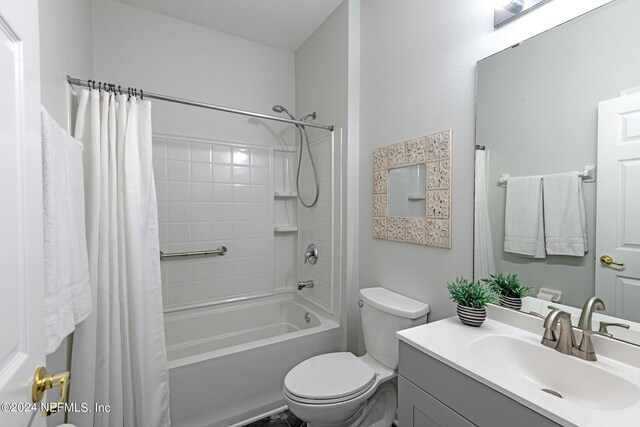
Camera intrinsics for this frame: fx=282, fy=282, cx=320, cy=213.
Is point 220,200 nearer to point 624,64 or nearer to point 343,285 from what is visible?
point 343,285

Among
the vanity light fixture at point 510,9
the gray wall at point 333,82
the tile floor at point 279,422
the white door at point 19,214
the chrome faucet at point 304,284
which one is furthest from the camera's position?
the chrome faucet at point 304,284

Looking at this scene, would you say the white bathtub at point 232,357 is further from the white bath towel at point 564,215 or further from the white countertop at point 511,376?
the white bath towel at point 564,215

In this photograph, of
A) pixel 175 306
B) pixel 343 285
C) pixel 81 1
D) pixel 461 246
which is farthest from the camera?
pixel 175 306

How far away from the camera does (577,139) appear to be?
3.17ft

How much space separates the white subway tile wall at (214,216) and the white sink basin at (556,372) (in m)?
1.85

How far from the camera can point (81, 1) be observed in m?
1.59

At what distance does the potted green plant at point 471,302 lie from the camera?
43.4 inches

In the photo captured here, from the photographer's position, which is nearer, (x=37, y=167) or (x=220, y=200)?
(x=37, y=167)

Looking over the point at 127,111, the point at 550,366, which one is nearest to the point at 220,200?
the point at 127,111

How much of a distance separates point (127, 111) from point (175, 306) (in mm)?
1455

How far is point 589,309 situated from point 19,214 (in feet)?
4.97

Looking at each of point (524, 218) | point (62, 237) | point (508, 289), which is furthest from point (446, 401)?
point (62, 237)

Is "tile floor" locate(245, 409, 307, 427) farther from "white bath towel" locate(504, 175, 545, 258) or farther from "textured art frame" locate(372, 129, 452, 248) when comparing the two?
"white bath towel" locate(504, 175, 545, 258)

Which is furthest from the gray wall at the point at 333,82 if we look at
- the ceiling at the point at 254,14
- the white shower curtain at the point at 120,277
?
the white shower curtain at the point at 120,277
